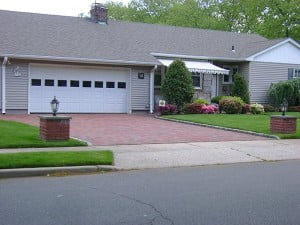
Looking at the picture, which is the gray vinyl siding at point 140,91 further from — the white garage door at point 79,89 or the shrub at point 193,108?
the shrub at point 193,108

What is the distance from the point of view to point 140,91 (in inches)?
1031

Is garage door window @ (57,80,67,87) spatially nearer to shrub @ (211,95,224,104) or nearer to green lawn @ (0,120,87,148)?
shrub @ (211,95,224,104)

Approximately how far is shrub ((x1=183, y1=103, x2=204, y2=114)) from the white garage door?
3.40 metres

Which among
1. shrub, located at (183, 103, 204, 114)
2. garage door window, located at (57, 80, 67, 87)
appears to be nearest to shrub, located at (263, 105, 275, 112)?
shrub, located at (183, 103, 204, 114)

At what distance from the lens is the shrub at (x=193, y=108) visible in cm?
2492

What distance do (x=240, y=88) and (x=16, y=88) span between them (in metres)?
12.7

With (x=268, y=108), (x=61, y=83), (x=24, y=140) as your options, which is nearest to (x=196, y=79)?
(x=268, y=108)

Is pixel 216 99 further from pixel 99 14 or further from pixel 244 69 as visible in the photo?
pixel 99 14

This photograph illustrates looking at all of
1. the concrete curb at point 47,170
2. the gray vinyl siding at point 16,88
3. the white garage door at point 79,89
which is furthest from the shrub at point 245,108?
the concrete curb at point 47,170

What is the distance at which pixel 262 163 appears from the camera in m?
11.5

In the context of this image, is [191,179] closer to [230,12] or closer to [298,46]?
[298,46]

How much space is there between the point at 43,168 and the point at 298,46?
23.8 m

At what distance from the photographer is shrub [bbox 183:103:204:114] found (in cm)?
2492

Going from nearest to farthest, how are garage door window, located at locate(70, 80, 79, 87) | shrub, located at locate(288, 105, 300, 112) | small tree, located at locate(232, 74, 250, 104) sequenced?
garage door window, located at locate(70, 80, 79, 87), small tree, located at locate(232, 74, 250, 104), shrub, located at locate(288, 105, 300, 112)
